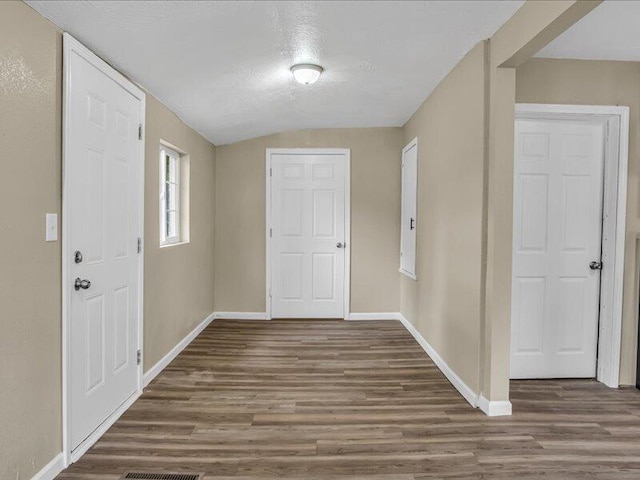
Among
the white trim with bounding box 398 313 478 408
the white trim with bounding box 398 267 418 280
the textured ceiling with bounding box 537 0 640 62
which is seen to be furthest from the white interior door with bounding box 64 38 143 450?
the textured ceiling with bounding box 537 0 640 62

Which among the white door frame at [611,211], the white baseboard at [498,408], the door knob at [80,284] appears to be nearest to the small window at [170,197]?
the door knob at [80,284]

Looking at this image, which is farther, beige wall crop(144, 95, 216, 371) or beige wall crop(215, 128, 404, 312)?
beige wall crop(215, 128, 404, 312)

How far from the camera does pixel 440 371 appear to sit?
3557 millimetres

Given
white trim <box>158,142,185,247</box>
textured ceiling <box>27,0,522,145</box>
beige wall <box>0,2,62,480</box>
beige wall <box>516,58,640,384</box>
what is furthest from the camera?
white trim <box>158,142,185,247</box>

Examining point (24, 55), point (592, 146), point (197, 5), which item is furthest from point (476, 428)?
point (24, 55)

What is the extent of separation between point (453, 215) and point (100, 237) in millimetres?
2461

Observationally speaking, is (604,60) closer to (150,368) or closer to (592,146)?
(592,146)

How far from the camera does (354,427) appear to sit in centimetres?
257

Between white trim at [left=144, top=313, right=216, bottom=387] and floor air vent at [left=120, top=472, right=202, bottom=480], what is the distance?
117cm

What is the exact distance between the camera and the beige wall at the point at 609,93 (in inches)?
124

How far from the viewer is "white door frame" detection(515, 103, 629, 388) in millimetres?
3150

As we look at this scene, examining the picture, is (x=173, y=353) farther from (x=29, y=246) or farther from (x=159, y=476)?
(x=29, y=246)

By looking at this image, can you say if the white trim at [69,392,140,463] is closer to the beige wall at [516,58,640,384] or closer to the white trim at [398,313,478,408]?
the white trim at [398,313,478,408]

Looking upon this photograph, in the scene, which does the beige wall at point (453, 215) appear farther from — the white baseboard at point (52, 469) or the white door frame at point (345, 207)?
the white baseboard at point (52, 469)
